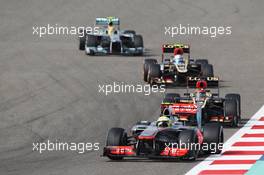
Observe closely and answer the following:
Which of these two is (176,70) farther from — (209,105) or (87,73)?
(209,105)

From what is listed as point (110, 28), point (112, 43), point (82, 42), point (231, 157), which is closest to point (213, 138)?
point (231, 157)

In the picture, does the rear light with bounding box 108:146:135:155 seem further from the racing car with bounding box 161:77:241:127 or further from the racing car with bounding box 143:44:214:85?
the racing car with bounding box 143:44:214:85

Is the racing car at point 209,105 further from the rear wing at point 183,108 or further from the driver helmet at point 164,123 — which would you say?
the driver helmet at point 164,123

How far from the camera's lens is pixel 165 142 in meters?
26.5

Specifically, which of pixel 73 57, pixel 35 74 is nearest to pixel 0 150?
pixel 35 74

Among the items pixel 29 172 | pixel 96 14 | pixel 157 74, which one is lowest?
pixel 29 172

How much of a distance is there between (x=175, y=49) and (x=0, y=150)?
1271 cm

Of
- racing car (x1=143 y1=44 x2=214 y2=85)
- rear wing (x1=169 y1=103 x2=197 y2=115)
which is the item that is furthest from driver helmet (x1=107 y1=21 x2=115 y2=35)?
rear wing (x1=169 y1=103 x2=197 y2=115)

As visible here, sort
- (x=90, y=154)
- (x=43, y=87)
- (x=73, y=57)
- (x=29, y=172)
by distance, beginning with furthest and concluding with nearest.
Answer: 1. (x=73, y=57)
2. (x=43, y=87)
3. (x=90, y=154)
4. (x=29, y=172)

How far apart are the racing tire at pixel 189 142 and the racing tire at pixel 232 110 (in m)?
5.47

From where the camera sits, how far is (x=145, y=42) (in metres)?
54.1

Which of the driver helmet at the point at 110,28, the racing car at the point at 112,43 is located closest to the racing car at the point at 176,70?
the racing car at the point at 112,43

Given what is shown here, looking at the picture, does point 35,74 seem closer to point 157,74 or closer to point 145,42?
point 157,74

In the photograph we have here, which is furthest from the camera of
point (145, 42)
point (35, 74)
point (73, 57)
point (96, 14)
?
point (96, 14)
